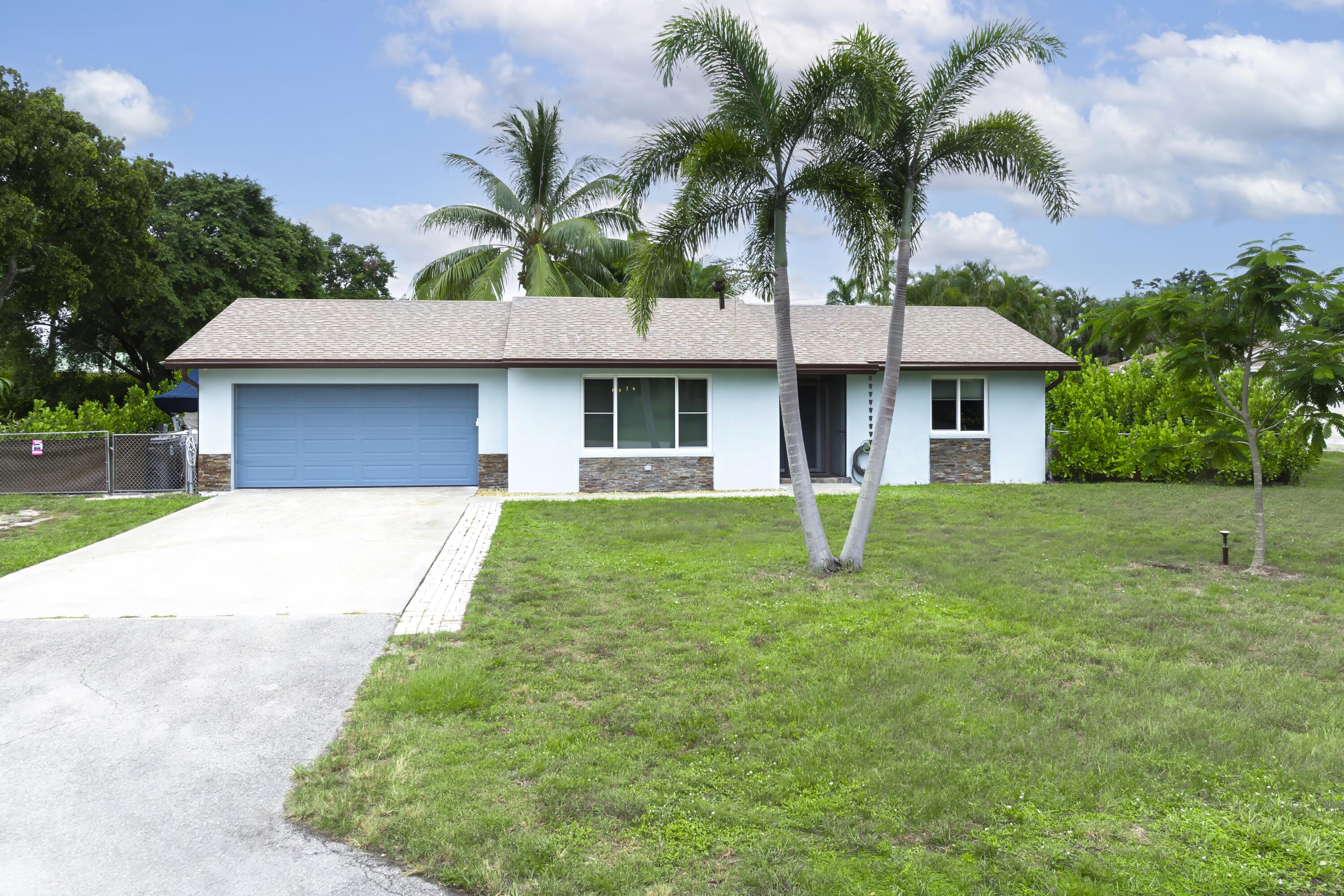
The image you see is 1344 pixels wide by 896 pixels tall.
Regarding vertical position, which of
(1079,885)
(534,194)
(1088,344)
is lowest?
(1079,885)

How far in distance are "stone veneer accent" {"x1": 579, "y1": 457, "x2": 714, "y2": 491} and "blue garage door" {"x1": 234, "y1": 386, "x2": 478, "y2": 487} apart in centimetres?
259

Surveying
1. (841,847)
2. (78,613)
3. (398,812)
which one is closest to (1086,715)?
(841,847)

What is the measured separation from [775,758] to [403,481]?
1384 centimetres

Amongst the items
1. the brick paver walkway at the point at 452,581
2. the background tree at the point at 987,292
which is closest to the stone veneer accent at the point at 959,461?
the brick paver walkway at the point at 452,581

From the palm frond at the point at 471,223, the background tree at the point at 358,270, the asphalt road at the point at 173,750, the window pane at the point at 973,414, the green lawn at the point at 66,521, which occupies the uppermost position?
the background tree at the point at 358,270

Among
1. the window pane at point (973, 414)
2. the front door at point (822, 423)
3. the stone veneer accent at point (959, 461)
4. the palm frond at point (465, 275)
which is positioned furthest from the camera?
the palm frond at point (465, 275)

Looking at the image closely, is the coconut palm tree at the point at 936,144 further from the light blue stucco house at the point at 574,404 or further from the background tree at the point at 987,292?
the background tree at the point at 987,292

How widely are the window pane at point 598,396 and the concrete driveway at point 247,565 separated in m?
3.57

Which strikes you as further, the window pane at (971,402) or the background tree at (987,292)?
the background tree at (987,292)

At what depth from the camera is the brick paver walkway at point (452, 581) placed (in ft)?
22.3

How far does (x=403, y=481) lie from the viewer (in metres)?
16.7

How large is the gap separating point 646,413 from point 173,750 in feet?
40.6

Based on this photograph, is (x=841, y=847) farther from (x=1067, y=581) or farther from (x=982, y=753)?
(x=1067, y=581)

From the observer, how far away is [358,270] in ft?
134
